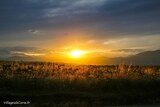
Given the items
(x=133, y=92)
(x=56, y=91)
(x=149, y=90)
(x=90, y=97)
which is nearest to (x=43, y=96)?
(x=56, y=91)

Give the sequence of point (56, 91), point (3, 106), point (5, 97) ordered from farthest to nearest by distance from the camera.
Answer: point (56, 91), point (5, 97), point (3, 106)

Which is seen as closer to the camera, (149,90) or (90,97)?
(90,97)

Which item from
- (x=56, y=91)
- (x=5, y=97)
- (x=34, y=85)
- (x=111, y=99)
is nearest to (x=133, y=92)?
(x=111, y=99)

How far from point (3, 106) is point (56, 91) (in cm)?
359

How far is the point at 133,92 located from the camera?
20125 millimetres

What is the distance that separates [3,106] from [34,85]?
374 cm

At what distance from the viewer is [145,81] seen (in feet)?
71.8

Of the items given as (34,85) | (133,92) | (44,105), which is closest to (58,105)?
(44,105)

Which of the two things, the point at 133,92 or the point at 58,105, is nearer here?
the point at 58,105

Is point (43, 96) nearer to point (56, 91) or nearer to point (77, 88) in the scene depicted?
point (56, 91)

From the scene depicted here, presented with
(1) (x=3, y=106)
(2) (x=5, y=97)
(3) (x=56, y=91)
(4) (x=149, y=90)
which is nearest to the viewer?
(1) (x=3, y=106)

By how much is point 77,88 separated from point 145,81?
4.42 meters

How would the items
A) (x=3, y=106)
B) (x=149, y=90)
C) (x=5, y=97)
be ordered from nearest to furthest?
(x=3, y=106), (x=5, y=97), (x=149, y=90)

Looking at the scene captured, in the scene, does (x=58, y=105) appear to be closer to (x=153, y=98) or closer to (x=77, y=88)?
(x=77, y=88)
